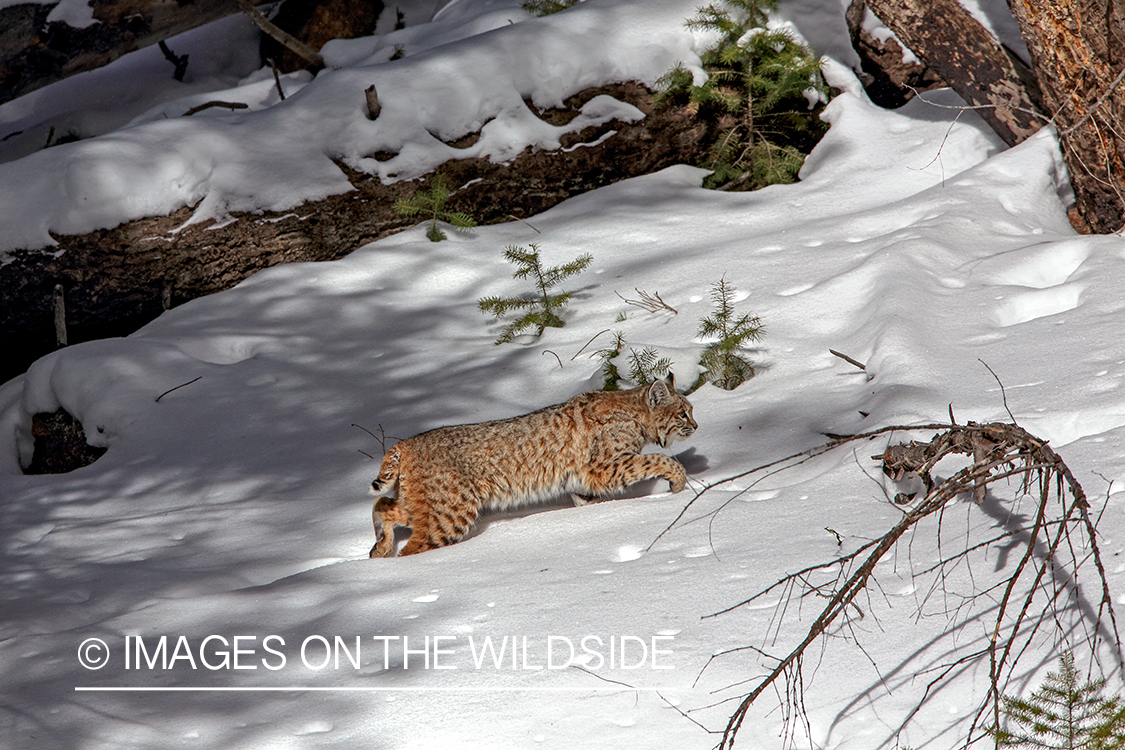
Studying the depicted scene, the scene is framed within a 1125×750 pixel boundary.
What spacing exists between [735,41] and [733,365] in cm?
416

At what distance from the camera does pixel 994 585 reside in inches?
108

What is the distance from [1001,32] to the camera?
6.50 m

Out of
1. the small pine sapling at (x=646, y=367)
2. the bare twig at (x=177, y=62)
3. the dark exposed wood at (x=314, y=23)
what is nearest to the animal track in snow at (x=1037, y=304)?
the small pine sapling at (x=646, y=367)

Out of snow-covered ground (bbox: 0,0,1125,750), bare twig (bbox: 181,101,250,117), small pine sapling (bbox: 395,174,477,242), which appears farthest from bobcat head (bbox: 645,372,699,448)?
bare twig (bbox: 181,101,250,117)

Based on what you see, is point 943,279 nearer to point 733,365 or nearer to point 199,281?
point 733,365

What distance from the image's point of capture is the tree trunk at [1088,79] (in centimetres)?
533

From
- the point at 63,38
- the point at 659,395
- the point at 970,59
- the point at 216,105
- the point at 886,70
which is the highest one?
the point at 63,38

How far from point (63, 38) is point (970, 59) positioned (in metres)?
8.21

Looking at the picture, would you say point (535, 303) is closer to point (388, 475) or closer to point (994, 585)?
point (388, 475)

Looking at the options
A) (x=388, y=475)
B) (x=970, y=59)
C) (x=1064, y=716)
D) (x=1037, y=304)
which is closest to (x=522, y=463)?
(x=388, y=475)

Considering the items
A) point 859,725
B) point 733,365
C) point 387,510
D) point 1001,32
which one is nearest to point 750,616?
point 859,725

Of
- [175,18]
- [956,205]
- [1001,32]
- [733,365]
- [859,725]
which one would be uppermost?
[175,18]

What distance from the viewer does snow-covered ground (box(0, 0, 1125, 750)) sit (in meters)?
2.74

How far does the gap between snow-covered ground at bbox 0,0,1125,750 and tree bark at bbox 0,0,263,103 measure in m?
1.63
